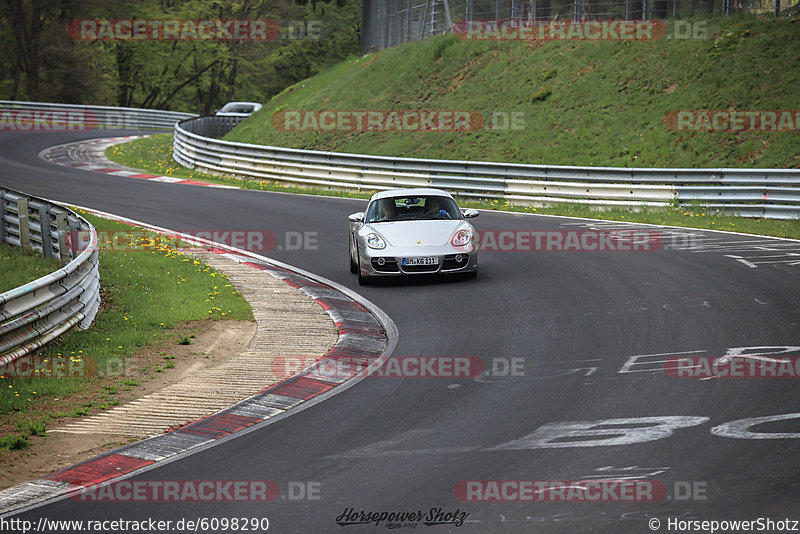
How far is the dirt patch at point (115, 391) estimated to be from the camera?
7.43 metres

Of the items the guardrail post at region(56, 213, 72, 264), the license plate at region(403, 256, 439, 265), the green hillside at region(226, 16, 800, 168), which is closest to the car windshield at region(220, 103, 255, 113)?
the green hillside at region(226, 16, 800, 168)

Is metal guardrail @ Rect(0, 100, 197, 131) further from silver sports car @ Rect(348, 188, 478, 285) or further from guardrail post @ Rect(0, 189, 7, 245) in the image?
silver sports car @ Rect(348, 188, 478, 285)

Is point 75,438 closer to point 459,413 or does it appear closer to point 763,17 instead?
point 459,413

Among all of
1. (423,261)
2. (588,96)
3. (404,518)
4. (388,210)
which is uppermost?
(588,96)

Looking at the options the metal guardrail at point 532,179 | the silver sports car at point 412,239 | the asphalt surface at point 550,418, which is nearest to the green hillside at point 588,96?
the metal guardrail at point 532,179

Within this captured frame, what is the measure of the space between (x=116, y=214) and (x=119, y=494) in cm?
1678

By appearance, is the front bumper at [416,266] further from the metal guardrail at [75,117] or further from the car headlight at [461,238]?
the metal guardrail at [75,117]

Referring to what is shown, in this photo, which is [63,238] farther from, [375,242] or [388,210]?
[388,210]

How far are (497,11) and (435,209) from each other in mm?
24311

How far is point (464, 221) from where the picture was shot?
15211 mm

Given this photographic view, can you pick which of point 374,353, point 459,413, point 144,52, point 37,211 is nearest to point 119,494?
point 459,413

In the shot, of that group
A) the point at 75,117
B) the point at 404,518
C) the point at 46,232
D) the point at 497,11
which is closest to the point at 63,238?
the point at 46,232

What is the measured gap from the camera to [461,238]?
48.1 ft

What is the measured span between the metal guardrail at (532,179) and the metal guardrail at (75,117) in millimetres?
20856
